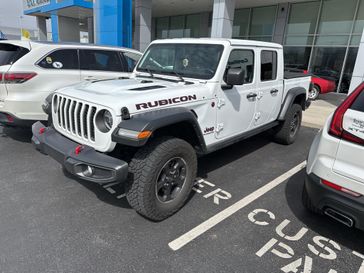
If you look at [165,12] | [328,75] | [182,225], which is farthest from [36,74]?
→ [165,12]

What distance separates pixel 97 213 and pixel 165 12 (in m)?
18.6

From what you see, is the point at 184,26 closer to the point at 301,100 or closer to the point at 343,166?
the point at 301,100

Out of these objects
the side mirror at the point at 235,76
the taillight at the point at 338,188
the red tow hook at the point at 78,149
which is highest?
the side mirror at the point at 235,76

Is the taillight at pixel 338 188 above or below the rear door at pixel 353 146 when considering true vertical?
below

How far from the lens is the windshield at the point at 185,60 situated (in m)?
3.49

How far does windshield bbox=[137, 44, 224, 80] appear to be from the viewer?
349cm

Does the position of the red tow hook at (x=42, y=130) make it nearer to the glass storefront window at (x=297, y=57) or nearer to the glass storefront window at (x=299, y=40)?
the glass storefront window at (x=297, y=57)

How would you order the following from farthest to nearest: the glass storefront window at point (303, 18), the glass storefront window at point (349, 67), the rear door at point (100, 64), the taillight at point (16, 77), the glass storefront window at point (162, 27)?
1. the glass storefront window at point (162, 27)
2. the glass storefront window at point (303, 18)
3. the glass storefront window at point (349, 67)
4. the rear door at point (100, 64)
5. the taillight at point (16, 77)

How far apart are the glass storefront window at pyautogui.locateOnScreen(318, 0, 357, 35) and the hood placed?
12.4 metres

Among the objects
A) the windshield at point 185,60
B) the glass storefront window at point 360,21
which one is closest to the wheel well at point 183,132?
the windshield at point 185,60

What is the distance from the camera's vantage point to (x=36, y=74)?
15.1 feet

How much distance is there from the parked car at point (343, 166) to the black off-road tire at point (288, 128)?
2910mm

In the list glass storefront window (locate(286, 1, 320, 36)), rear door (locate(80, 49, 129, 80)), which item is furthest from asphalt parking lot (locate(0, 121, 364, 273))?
glass storefront window (locate(286, 1, 320, 36))

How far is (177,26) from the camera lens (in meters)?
20.0
